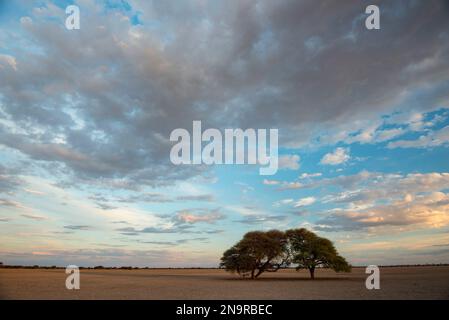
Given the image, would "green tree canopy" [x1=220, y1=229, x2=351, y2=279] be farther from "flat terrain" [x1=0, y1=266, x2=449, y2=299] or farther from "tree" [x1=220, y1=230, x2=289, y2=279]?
"flat terrain" [x1=0, y1=266, x2=449, y2=299]

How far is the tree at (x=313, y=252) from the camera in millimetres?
65188

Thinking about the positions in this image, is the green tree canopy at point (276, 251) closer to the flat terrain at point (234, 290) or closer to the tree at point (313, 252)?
the tree at point (313, 252)

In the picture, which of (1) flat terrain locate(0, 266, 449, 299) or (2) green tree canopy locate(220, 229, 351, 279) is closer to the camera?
(1) flat terrain locate(0, 266, 449, 299)

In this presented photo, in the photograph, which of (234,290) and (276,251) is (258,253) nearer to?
(276,251)

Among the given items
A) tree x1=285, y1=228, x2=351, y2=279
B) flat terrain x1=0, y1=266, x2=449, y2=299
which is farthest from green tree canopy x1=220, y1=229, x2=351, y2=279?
flat terrain x1=0, y1=266, x2=449, y2=299

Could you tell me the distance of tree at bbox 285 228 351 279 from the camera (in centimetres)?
6519

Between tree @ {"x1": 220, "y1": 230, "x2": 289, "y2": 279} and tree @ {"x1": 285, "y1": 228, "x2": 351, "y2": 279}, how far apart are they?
2.42 metres

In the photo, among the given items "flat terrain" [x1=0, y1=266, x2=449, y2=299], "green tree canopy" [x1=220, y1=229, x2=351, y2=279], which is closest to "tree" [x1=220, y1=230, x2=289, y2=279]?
"green tree canopy" [x1=220, y1=229, x2=351, y2=279]

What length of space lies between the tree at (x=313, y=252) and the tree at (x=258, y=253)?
242 cm

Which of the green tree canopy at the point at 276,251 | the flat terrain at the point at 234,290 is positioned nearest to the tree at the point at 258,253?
the green tree canopy at the point at 276,251

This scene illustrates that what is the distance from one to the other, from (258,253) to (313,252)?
1088 centimetres

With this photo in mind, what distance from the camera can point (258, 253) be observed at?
69.7 metres
